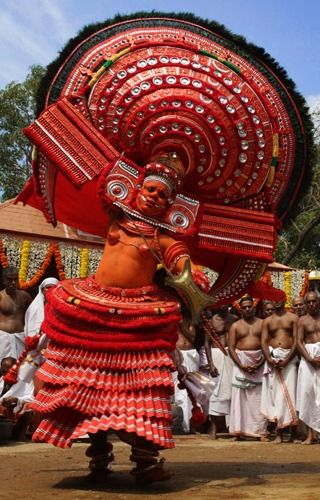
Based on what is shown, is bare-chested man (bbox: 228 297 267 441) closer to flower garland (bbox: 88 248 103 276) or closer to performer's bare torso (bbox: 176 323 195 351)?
performer's bare torso (bbox: 176 323 195 351)

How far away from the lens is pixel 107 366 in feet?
17.0

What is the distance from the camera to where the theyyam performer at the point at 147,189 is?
5164 mm

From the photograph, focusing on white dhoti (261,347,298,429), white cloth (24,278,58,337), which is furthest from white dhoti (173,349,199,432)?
white cloth (24,278,58,337)

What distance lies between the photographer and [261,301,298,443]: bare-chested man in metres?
11.0

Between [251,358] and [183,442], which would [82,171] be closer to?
[183,442]

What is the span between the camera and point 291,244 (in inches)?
1092

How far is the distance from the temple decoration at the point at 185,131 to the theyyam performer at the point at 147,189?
0.01m

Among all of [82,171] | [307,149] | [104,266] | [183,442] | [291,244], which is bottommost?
[183,442]

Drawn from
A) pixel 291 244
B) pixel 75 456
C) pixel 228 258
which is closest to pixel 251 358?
pixel 75 456

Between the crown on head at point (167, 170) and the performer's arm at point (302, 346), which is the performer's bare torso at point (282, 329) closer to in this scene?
the performer's arm at point (302, 346)

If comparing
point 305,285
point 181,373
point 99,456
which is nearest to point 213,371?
point 181,373

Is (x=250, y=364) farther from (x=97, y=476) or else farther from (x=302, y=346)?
(x=97, y=476)

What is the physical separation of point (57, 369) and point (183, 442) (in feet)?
17.2

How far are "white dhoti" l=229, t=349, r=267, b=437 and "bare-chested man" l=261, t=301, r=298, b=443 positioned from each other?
0.71ft
